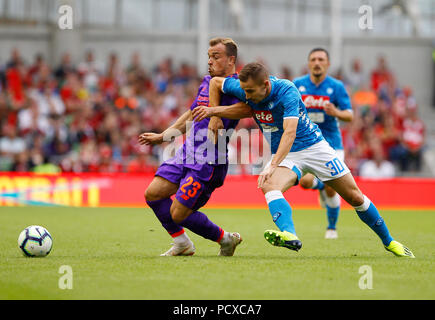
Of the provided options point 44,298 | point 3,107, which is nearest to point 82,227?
point 44,298

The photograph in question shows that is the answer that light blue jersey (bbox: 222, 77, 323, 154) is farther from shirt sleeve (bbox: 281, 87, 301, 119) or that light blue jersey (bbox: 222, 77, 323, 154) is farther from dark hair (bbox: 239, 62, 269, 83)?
dark hair (bbox: 239, 62, 269, 83)

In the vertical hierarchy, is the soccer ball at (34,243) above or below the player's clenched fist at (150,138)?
below

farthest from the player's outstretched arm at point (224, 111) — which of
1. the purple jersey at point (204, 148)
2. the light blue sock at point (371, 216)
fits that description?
the light blue sock at point (371, 216)

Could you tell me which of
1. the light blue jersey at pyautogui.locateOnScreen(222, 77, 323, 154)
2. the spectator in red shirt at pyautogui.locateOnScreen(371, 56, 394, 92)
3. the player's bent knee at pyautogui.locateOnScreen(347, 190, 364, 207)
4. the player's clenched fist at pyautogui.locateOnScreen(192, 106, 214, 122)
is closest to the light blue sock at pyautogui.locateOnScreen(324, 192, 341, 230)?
the player's bent knee at pyautogui.locateOnScreen(347, 190, 364, 207)

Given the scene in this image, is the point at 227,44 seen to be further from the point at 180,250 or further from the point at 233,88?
the point at 180,250

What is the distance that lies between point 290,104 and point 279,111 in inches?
8.2

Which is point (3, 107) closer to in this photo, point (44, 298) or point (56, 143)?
point (56, 143)

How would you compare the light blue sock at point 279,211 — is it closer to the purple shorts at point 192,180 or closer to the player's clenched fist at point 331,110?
the purple shorts at point 192,180

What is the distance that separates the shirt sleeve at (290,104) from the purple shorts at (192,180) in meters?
0.98

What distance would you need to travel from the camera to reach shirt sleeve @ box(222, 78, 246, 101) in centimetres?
668

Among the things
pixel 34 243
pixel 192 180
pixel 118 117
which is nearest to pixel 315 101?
pixel 192 180

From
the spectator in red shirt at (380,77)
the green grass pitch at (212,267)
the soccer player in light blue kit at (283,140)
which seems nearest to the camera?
the green grass pitch at (212,267)

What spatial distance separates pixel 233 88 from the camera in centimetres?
671

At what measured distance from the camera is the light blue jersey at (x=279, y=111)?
6.59m
